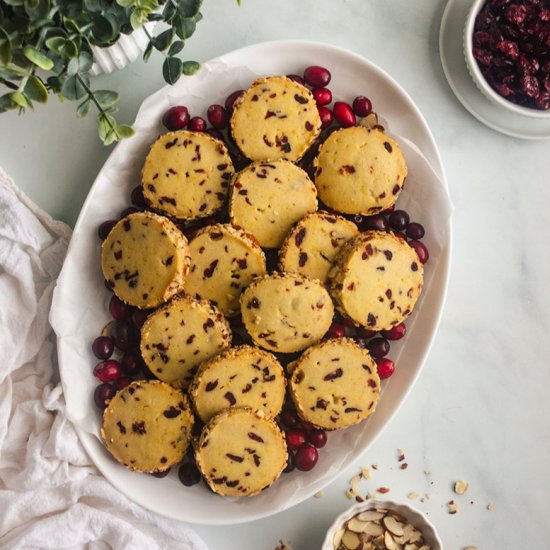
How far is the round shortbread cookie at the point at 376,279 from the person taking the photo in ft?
6.30

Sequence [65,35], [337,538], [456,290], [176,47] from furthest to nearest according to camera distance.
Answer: [456,290], [337,538], [176,47], [65,35]

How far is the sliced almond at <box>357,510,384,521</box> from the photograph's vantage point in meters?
2.11

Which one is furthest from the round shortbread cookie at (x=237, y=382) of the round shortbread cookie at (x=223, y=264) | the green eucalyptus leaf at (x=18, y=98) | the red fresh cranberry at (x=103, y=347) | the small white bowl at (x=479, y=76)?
the small white bowl at (x=479, y=76)

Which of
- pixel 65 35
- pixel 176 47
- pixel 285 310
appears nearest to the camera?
pixel 65 35

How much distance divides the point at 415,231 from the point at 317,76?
511 millimetres

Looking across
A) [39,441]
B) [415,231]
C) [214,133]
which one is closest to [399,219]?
[415,231]

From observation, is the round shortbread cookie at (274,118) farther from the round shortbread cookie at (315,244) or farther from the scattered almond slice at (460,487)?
the scattered almond slice at (460,487)

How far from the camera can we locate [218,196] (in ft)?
6.48

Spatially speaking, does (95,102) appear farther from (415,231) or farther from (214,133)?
(415,231)

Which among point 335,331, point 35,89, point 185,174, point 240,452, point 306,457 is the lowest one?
point 306,457

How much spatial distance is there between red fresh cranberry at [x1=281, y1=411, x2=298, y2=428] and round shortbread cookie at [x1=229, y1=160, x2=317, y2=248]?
50 cm

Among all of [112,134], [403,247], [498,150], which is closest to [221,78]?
[112,134]

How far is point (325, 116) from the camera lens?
204 cm

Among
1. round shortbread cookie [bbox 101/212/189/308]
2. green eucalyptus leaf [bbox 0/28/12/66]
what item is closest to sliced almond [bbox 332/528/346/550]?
round shortbread cookie [bbox 101/212/189/308]
